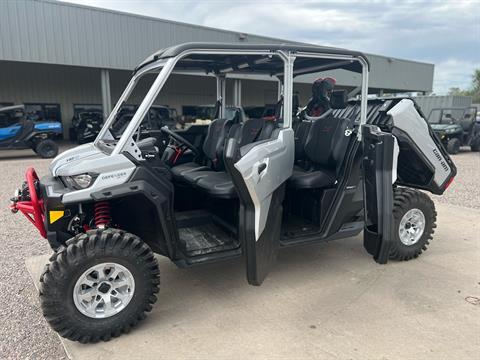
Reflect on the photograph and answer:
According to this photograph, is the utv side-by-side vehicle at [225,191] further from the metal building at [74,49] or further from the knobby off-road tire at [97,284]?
the metal building at [74,49]

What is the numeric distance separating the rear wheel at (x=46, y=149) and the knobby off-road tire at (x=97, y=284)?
11.5 m

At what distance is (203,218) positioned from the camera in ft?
13.6

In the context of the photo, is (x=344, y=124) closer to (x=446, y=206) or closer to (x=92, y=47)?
(x=446, y=206)

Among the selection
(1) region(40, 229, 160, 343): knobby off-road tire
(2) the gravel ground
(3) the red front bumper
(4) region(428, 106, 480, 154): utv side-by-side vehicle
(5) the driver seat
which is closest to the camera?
(1) region(40, 229, 160, 343): knobby off-road tire

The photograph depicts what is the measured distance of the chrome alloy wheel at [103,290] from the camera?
2729 mm

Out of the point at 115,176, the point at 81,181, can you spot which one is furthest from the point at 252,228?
the point at 81,181

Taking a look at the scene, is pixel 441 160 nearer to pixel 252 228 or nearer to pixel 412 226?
pixel 412 226

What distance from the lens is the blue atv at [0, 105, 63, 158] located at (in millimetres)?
12159

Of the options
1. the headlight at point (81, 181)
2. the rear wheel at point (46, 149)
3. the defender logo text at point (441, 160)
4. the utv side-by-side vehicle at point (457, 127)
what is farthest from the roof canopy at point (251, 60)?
the utv side-by-side vehicle at point (457, 127)

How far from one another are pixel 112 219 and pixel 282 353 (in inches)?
Result: 65.1

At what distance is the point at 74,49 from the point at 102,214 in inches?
556

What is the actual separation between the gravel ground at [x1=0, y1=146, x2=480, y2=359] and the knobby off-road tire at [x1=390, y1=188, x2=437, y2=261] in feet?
9.58

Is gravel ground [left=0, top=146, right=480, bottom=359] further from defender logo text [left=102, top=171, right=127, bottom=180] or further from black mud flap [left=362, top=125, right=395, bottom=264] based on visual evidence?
black mud flap [left=362, top=125, right=395, bottom=264]

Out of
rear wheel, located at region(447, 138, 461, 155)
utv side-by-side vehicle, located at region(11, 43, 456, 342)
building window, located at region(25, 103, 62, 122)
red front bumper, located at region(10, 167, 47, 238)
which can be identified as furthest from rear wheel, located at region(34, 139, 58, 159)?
rear wheel, located at region(447, 138, 461, 155)
